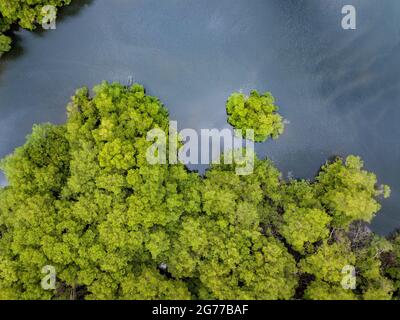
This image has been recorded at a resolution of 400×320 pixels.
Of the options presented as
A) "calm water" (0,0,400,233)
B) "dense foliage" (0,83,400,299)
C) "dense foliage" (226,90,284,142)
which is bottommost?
"dense foliage" (0,83,400,299)

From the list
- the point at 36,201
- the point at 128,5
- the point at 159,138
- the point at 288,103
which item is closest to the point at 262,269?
the point at 159,138

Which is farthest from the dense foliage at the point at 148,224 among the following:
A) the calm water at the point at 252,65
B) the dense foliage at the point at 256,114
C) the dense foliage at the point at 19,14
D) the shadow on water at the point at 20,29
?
the shadow on water at the point at 20,29

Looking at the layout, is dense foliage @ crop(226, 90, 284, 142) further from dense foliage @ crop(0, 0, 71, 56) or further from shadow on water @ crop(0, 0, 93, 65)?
dense foliage @ crop(0, 0, 71, 56)

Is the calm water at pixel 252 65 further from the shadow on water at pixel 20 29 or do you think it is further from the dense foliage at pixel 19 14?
the dense foliage at pixel 19 14

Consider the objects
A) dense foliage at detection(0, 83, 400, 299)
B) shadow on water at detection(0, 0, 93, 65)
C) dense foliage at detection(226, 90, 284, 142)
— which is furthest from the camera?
shadow on water at detection(0, 0, 93, 65)

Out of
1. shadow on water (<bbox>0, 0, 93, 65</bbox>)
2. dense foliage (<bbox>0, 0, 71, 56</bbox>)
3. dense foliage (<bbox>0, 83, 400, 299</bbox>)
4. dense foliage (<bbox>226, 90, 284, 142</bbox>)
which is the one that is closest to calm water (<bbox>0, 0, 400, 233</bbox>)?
shadow on water (<bbox>0, 0, 93, 65</bbox>)

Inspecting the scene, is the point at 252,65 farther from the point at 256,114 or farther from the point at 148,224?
the point at 148,224

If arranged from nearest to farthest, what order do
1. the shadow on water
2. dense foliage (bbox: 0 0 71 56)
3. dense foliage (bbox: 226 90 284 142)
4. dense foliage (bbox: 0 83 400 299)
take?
dense foliage (bbox: 0 83 400 299)
dense foliage (bbox: 0 0 71 56)
dense foliage (bbox: 226 90 284 142)
the shadow on water
